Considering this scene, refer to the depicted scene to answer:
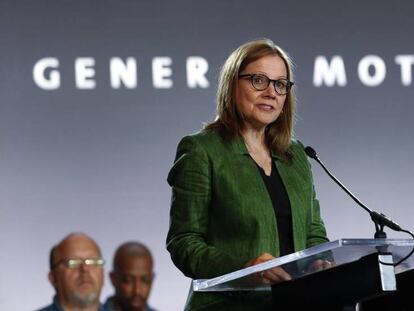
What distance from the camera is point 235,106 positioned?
111 inches

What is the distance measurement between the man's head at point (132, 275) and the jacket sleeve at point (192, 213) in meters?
2.76

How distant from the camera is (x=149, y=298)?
5484 mm

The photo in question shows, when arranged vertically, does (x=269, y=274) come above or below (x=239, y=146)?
below

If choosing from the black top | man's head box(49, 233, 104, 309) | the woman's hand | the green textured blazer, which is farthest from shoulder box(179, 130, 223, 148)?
man's head box(49, 233, 104, 309)

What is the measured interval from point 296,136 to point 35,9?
1.50 metres

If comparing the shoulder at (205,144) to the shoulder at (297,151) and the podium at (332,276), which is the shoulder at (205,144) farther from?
the podium at (332,276)

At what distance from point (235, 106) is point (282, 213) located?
0.33m

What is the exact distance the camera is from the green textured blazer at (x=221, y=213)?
2559 mm

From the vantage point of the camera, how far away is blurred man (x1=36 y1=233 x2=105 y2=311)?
5.40m

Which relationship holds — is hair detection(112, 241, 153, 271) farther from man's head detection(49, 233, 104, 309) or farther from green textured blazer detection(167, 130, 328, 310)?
green textured blazer detection(167, 130, 328, 310)

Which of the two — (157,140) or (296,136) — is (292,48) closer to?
(296,136)

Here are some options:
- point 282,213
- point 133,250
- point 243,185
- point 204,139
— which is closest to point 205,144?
point 204,139

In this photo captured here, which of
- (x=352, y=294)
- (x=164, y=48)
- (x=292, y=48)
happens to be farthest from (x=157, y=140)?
(x=352, y=294)

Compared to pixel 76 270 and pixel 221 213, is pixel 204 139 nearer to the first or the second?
pixel 221 213
